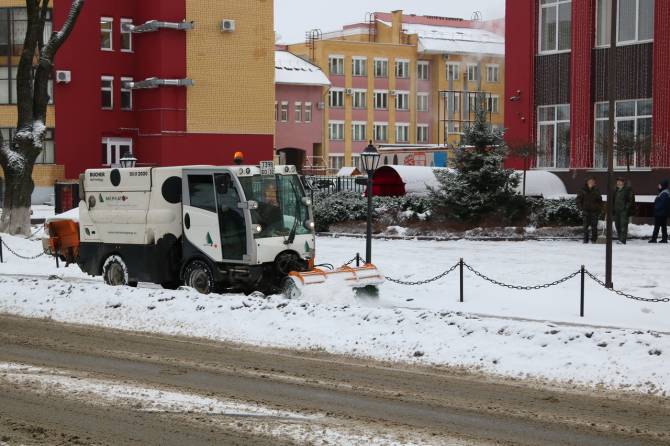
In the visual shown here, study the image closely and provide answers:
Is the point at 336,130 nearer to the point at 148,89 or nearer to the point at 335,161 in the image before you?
the point at 335,161

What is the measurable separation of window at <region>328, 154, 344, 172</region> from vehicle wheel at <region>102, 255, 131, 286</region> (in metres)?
63.5

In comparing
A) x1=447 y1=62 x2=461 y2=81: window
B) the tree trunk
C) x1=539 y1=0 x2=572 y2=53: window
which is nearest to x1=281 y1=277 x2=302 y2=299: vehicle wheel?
the tree trunk

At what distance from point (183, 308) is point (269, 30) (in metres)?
48.6

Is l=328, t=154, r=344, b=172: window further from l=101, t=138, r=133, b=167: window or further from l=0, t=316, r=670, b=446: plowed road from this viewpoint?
l=0, t=316, r=670, b=446: plowed road

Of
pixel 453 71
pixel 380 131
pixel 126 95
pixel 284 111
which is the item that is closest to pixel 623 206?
pixel 126 95

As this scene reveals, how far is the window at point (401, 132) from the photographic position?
88.0m

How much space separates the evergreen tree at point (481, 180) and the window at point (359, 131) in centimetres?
5428

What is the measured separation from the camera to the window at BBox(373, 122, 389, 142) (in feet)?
285

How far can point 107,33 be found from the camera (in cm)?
6044

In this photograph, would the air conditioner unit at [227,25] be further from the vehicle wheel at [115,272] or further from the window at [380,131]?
the vehicle wheel at [115,272]

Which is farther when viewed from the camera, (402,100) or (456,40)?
Result: (456,40)

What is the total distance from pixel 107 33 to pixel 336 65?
1085 inches

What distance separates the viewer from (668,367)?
449 inches

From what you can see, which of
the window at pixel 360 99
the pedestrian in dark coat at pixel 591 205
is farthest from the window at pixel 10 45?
the pedestrian in dark coat at pixel 591 205
